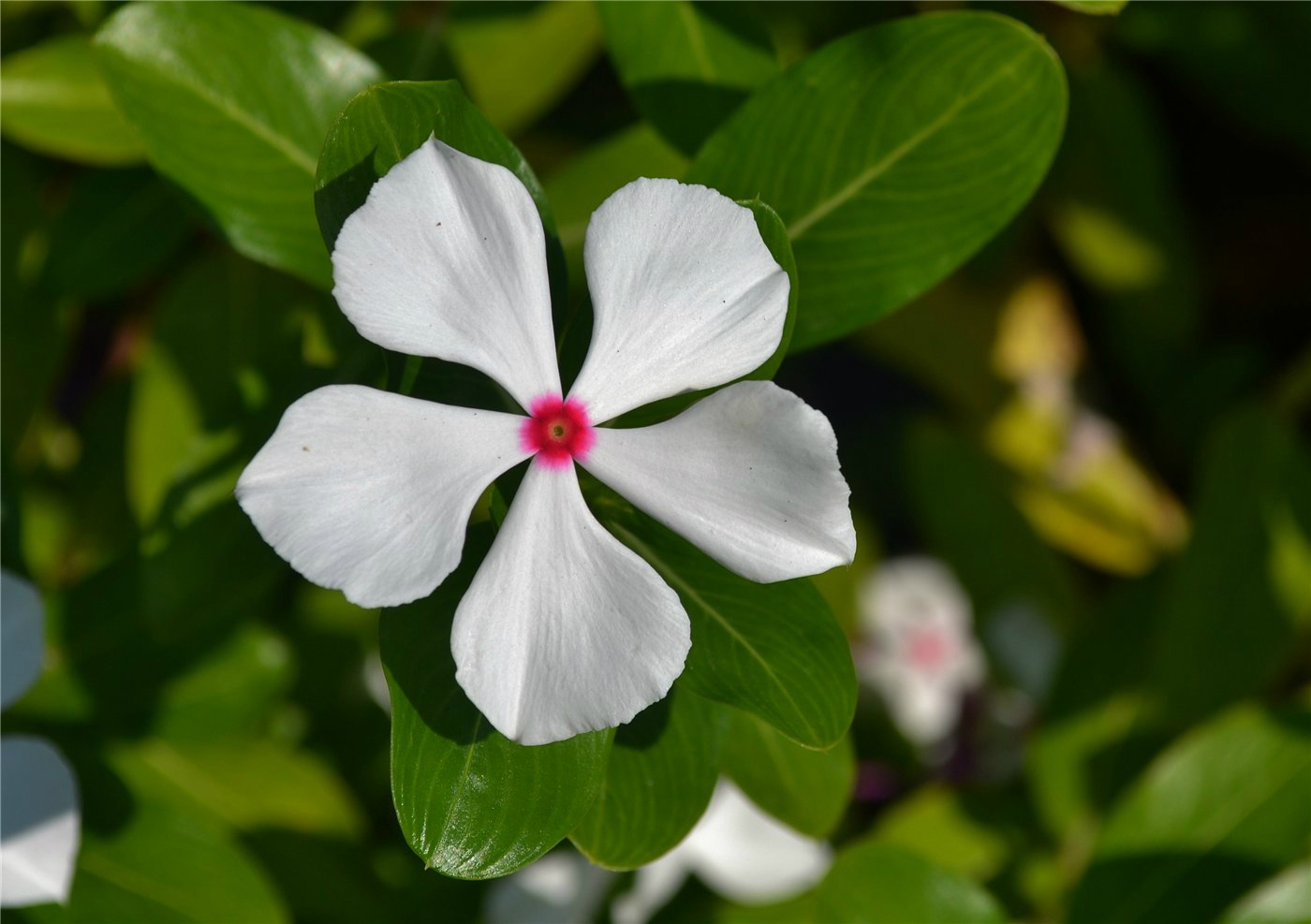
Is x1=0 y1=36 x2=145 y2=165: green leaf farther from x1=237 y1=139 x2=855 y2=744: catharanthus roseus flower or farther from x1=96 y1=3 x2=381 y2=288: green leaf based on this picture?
x1=237 y1=139 x2=855 y2=744: catharanthus roseus flower

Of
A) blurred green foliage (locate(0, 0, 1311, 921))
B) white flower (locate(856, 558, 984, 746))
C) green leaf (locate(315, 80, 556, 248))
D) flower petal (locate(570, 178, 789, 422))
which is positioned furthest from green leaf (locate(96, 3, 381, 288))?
white flower (locate(856, 558, 984, 746))

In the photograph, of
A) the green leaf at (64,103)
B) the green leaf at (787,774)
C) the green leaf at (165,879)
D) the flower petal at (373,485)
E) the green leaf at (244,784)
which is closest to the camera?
the flower petal at (373,485)

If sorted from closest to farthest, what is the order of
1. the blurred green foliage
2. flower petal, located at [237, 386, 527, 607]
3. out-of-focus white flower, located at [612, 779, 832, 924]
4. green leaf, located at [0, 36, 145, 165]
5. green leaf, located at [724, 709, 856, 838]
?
flower petal, located at [237, 386, 527, 607] < the blurred green foliage < green leaf, located at [724, 709, 856, 838] < green leaf, located at [0, 36, 145, 165] < out-of-focus white flower, located at [612, 779, 832, 924]

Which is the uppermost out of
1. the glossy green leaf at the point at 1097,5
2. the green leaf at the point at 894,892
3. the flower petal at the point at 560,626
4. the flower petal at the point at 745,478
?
the glossy green leaf at the point at 1097,5

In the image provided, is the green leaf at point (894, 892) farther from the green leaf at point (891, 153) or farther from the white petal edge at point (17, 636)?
the white petal edge at point (17, 636)

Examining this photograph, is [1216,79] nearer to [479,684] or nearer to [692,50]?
[692,50]

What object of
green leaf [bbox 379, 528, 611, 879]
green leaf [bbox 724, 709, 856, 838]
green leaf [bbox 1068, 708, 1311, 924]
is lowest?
green leaf [bbox 1068, 708, 1311, 924]

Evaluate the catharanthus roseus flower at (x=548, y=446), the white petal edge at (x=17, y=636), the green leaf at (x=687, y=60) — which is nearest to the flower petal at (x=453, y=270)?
the catharanthus roseus flower at (x=548, y=446)
